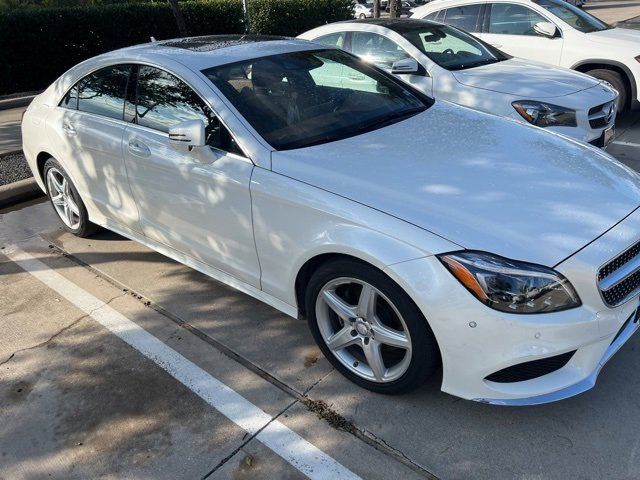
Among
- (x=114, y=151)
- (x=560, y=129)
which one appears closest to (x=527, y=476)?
(x=114, y=151)

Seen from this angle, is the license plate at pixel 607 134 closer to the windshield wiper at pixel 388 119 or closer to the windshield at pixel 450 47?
the windshield at pixel 450 47

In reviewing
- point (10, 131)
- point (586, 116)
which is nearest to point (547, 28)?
point (586, 116)

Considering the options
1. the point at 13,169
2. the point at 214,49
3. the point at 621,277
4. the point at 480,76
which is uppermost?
the point at 214,49

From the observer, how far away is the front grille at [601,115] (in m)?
5.11

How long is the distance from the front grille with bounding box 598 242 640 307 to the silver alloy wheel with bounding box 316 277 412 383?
2.77 ft

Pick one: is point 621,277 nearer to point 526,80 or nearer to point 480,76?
point 526,80

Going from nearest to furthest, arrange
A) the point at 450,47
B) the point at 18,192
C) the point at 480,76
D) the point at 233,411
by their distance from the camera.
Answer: the point at 233,411, the point at 480,76, the point at 18,192, the point at 450,47

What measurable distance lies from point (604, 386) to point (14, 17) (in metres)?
12.4

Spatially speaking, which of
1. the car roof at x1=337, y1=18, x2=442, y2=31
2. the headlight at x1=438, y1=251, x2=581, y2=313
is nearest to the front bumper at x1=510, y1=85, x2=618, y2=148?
the car roof at x1=337, y1=18, x2=442, y2=31

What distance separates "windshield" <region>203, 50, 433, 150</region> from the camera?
313 centimetres

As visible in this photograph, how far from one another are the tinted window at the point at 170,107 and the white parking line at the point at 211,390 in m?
1.25

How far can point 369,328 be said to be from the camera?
2.69 meters

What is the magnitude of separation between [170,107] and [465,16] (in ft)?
18.7

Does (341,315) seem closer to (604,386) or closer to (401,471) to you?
(401,471)
